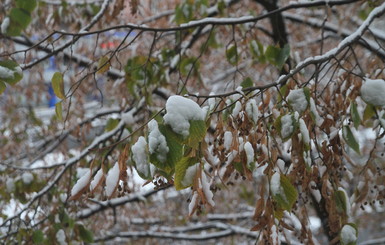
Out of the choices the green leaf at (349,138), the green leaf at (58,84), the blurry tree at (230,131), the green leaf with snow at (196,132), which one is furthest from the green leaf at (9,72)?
the green leaf at (349,138)

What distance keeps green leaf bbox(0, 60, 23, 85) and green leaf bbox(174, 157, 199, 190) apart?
0.77m

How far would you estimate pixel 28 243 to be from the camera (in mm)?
2445

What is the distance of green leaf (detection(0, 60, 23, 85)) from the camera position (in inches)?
61.6

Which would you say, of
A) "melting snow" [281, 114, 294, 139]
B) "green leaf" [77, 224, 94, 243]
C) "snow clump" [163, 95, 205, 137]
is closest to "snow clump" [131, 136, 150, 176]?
"snow clump" [163, 95, 205, 137]

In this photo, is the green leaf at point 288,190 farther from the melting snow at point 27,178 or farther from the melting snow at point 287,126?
the melting snow at point 27,178

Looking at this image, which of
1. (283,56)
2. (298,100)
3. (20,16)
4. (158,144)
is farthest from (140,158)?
(20,16)

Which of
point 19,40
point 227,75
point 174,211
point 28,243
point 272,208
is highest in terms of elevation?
point 227,75

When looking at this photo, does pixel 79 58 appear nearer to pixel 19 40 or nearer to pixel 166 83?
pixel 19 40

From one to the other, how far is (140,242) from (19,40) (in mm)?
2432

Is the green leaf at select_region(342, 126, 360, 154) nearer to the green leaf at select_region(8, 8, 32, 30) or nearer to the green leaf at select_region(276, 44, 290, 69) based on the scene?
the green leaf at select_region(276, 44, 290, 69)

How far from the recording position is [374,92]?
144 centimetres

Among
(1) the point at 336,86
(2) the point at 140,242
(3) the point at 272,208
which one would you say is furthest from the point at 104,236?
(3) the point at 272,208

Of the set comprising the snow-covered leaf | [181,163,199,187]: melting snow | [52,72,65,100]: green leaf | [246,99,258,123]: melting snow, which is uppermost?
[52,72,65,100]: green leaf

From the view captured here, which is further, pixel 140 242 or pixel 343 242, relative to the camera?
pixel 140 242
